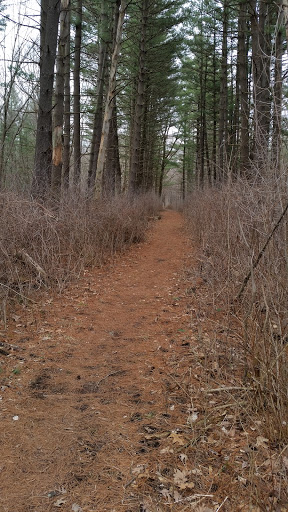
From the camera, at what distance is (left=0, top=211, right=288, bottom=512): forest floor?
1.96 metres

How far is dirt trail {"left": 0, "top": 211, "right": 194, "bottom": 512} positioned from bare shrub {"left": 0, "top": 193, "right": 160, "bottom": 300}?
45 centimetres

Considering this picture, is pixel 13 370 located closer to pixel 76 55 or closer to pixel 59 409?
pixel 59 409

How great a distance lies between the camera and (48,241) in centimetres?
607

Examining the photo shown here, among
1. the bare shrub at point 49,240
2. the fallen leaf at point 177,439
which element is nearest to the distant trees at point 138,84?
the bare shrub at point 49,240

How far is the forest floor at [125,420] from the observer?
1.96 metres

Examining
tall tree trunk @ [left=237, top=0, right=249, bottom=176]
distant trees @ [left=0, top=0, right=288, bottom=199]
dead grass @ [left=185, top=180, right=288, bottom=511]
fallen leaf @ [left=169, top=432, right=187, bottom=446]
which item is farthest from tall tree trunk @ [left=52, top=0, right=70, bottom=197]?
fallen leaf @ [left=169, top=432, right=187, bottom=446]

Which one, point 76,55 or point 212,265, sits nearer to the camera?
point 212,265

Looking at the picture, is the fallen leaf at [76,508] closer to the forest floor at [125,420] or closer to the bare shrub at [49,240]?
the forest floor at [125,420]

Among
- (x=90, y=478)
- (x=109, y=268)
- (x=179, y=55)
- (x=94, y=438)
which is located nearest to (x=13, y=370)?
(x=94, y=438)

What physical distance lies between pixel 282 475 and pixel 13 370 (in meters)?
2.46

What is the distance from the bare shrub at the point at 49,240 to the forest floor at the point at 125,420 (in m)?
0.70

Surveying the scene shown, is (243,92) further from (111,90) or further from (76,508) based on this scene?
(76,508)

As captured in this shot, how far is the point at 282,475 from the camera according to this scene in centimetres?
192

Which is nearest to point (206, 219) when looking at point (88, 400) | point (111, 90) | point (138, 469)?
point (111, 90)
